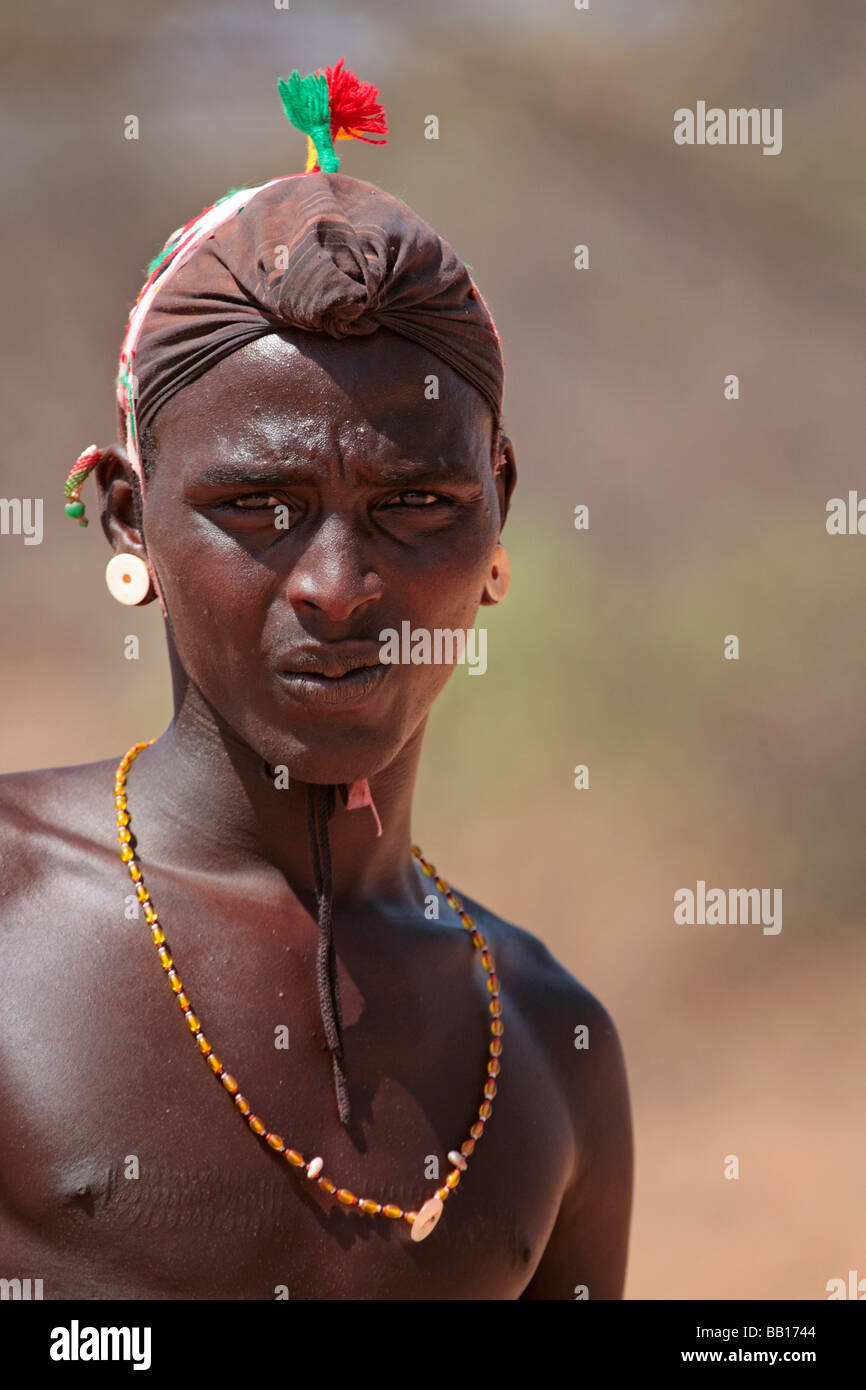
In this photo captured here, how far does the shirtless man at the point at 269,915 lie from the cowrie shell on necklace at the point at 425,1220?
0.07 ft

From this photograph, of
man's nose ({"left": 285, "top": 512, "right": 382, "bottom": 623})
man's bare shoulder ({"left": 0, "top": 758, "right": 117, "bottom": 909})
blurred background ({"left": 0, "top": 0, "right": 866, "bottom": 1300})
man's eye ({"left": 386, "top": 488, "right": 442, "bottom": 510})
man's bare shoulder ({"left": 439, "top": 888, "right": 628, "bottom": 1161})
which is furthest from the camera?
blurred background ({"left": 0, "top": 0, "right": 866, "bottom": 1300})

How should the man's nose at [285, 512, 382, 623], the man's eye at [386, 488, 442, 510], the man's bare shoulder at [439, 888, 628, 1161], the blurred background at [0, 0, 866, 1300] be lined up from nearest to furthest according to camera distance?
the man's nose at [285, 512, 382, 623] < the man's eye at [386, 488, 442, 510] < the man's bare shoulder at [439, 888, 628, 1161] < the blurred background at [0, 0, 866, 1300]

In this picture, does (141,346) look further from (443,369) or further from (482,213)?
(482,213)

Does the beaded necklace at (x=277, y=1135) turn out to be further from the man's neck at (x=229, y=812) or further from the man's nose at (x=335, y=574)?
the man's nose at (x=335, y=574)

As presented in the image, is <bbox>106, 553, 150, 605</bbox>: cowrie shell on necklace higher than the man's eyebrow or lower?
lower

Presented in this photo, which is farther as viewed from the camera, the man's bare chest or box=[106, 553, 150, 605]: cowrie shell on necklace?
box=[106, 553, 150, 605]: cowrie shell on necklace

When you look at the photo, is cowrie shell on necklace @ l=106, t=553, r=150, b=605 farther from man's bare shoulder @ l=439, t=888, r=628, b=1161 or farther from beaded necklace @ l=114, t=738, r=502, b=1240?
man's bare shoulder @ l=439, t=888, r=628, b=1161

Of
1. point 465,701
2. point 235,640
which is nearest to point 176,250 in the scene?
point 235,640

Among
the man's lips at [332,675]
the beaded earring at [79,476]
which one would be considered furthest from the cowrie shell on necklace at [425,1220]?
the beaded earring at [79,476]

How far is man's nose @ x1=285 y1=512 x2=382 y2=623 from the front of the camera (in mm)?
2016

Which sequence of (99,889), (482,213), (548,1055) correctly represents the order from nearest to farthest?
(99,889)
(548,1055)
(482,213)

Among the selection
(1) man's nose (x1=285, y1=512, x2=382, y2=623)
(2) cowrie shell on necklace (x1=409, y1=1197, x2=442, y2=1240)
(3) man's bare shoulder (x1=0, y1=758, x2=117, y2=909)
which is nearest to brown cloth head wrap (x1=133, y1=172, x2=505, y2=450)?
(1) man's nose (x1=285, y1=512, x2=382, y2=623)

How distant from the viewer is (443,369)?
7.06 feet

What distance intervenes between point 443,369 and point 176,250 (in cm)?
43
